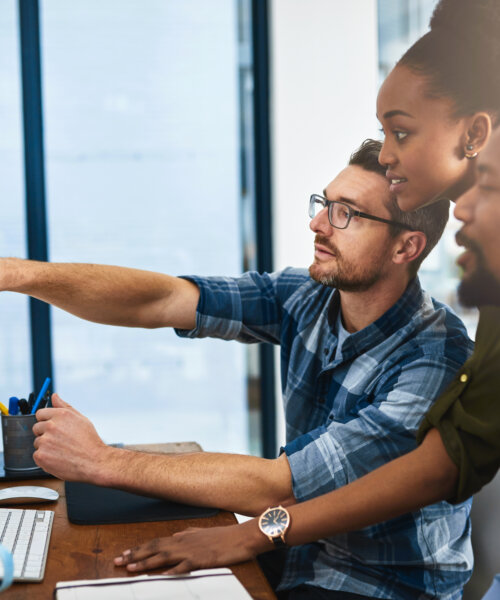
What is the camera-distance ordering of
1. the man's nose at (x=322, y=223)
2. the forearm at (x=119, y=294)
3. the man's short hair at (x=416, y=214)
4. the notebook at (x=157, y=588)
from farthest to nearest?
the forearm at (x=119, y=294) → the man's nose at (x=322, y=223) → the man's short hair at (x=416, y=214) → the notebook at (x=157, y=588)

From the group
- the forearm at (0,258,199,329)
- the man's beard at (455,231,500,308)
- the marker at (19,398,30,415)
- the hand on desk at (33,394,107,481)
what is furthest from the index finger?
the man's beard at (455,231,500,308)

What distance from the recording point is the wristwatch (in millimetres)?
916

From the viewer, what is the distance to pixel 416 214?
964 millimetres

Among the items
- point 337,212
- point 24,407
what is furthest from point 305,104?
point 24,407

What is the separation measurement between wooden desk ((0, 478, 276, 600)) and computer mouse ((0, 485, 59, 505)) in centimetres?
1

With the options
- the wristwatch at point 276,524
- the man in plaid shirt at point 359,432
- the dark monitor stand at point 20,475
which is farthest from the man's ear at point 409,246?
the dark monitor stand at point 20,475

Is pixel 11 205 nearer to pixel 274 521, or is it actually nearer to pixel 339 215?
pixel 339 215

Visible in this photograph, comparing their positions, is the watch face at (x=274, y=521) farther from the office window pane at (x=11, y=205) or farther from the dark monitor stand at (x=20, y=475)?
the office window pane at (x=11, y=205)

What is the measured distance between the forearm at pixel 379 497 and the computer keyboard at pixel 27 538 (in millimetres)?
277

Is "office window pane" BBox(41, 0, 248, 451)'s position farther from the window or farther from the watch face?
the watch face

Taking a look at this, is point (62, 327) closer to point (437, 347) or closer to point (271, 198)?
point (271, 198)

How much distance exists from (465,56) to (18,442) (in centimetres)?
100

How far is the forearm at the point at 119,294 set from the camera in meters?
1.41

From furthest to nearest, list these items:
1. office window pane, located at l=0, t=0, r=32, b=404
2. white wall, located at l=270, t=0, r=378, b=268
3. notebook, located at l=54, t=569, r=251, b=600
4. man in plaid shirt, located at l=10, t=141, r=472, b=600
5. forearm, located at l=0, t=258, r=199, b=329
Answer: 1. office window pane, located at l=0, t=0, r=32, b=404
2. white wall, located at l=270, t=0, r=378, b=268
3. forearm, located at l=0, t=258, r=199, b=329
4. man in plaid shirt, located at l=10, t=141, r=472, b=600
5. notebook, located at l=54, t=569, r=251, b=600
